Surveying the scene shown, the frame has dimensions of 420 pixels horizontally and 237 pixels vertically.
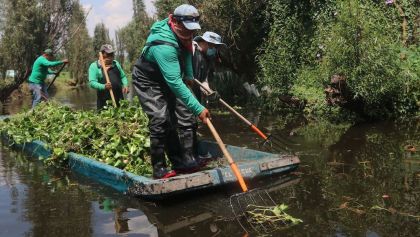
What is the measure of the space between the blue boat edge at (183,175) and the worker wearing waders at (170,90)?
1.26ft

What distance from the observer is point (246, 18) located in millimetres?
14227

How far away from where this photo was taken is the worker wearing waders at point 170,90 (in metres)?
4.64

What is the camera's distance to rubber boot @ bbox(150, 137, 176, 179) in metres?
5.07

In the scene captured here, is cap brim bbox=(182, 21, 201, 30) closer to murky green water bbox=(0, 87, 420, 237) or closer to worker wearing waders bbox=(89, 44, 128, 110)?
murky green water bbox=(0, 87, 420, 237)

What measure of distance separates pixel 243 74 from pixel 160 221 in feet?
41.1

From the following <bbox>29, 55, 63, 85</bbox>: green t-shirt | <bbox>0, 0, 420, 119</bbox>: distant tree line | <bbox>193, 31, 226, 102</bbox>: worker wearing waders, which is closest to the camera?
<bbox>193, 31, 226, 102</bbox>: worker wearing waders

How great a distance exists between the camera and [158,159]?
515 cm

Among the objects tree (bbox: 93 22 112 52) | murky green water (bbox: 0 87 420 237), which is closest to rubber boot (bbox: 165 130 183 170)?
murky green water (bbox: 0 87 420 237)

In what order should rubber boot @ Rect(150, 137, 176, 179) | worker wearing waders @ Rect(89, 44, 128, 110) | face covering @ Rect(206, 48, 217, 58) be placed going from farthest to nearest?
worker wearing waders @ Rect(89, 44, 128, 110) → face covering @ Rect(206, 48, 217, 58) → rubber boot @ Rect(150, 137, 176, 179)

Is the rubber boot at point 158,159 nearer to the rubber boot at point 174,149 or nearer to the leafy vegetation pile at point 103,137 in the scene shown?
the rubber boot at point 174,149

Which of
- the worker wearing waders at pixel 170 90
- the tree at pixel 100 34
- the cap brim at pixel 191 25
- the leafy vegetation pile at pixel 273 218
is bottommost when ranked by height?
the leafy vegetation pile at pixel 273 218

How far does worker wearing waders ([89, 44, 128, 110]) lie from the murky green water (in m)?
1.97

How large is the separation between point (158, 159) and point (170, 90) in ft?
2.54

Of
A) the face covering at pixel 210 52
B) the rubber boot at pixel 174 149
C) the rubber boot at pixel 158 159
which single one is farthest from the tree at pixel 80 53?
the rubber boot at pixel 158 159
